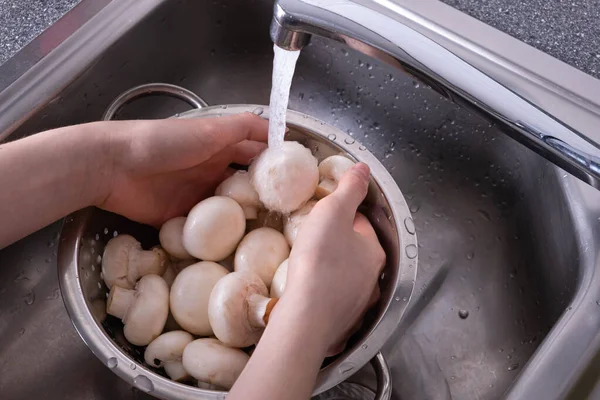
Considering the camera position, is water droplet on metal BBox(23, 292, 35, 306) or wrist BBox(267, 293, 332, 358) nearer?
wrist BBox(267, 293, 332, 358)

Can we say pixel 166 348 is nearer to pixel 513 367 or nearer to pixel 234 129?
pixel 234 129

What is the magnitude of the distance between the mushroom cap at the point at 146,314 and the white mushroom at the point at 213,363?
0.05 meters

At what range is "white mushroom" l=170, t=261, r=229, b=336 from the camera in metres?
0.55

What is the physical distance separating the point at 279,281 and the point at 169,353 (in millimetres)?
128

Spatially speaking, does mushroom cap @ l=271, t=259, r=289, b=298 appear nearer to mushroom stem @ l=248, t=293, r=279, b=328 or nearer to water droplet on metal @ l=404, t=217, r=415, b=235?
mushroom stem @ l=248, t=293, r=279, b=328

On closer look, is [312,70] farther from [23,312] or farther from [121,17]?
[23,312]

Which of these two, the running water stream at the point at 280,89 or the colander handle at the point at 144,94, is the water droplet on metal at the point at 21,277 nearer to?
the colander handle at the point at 144,94

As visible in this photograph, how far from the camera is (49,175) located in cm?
53

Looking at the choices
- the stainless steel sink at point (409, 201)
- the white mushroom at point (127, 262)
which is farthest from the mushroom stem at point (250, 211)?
the stainless steel sink at point (409, 201)

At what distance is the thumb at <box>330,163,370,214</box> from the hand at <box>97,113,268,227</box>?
0.38 feet

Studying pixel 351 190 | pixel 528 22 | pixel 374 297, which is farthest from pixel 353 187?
pixel 528 22

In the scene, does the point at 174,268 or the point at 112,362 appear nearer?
the point at 112,362

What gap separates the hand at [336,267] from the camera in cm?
47

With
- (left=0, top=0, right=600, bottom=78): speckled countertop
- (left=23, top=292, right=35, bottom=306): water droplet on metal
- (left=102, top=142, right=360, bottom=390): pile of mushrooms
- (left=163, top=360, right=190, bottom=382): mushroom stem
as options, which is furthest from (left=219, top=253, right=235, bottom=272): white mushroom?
(left=0, top=0, right=600, bottom=78): speckled countertop
